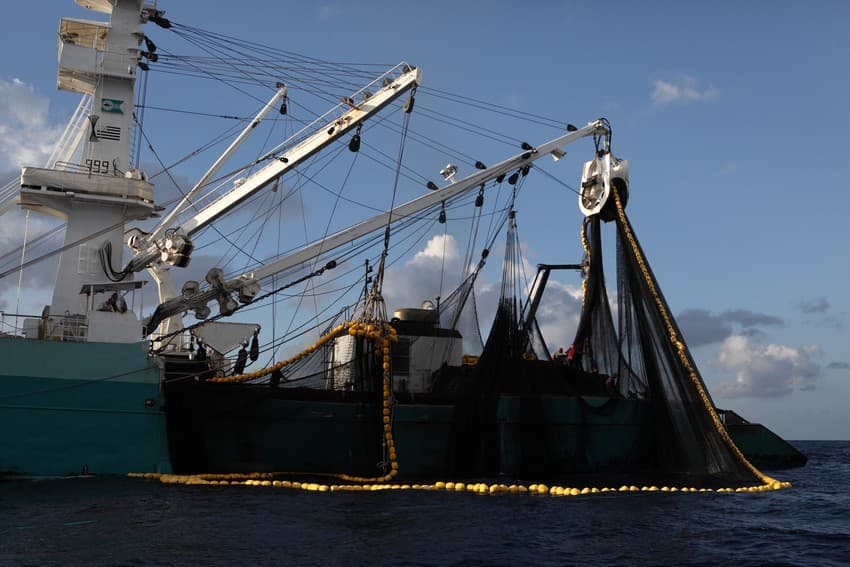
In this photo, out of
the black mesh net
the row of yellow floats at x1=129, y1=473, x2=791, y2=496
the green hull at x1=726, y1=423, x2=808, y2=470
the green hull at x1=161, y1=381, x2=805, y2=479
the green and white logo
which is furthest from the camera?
the green hull at x1=726, y1=423, x2=808, y2=470

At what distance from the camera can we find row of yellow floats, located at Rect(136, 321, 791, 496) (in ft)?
77.0

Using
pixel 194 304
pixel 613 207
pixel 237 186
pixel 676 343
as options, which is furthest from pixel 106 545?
pixel 613 207

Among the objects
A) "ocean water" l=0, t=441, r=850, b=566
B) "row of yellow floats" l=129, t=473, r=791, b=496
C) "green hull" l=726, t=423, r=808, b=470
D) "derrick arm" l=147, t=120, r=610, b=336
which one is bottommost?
"ocean water" l=0, t=441, r=850, b=566

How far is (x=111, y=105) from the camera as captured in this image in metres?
28.6

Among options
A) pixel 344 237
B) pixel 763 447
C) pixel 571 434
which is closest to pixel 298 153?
pixel 344 237

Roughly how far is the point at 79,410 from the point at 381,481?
9.17 metres

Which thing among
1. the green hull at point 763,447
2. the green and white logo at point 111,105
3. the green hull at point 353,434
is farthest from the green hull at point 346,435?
the green hull at point 763,447

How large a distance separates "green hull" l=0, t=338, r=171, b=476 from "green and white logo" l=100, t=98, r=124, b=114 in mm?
9352

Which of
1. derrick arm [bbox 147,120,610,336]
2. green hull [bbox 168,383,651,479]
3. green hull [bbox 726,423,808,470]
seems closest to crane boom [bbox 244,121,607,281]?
derrick arm [bbox 147,120,610,336]

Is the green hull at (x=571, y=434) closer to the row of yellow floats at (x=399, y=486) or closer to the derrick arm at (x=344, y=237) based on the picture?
the row of yellow floats at (x=399, y=486)

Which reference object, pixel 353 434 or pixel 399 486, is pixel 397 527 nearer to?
pixel 399 486

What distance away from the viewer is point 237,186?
30297 mm

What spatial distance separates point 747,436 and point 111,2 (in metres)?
33.0

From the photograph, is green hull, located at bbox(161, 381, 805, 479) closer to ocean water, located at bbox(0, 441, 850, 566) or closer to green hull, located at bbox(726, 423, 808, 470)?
ocean water, located at bbox(0, 441, 850, 566)
